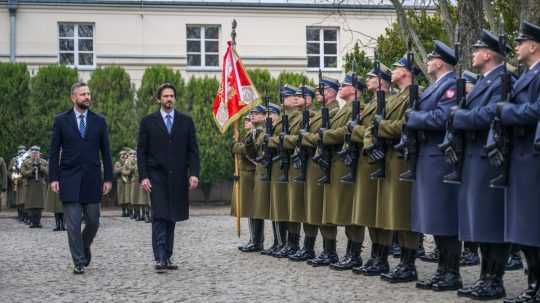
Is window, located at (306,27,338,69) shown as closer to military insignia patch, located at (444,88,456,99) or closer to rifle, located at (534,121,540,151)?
military insignia patch, located at (444,88,456,99)

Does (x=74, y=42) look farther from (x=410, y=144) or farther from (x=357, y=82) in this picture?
(x=410, y=144)

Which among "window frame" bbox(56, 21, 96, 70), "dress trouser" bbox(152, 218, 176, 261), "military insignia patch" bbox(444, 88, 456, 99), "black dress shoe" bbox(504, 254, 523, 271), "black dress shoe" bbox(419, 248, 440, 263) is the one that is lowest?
"black dress shoe" bbox(419, 248, 440, 263)

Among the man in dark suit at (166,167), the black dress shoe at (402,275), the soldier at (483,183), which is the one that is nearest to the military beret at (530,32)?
the soldier at (483,183)

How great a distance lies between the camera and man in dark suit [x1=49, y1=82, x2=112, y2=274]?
12859mm

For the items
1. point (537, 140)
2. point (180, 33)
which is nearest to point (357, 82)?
point (537, 140)

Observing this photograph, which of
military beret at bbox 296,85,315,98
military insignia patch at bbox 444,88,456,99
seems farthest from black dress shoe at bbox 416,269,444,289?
military beret at bbox 296,85,315,98

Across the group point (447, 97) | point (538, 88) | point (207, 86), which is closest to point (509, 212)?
point (538, 88)

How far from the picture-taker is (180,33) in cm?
3994

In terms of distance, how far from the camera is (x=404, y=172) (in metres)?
10.9

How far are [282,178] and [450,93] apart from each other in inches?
172

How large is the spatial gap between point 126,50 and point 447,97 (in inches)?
1187

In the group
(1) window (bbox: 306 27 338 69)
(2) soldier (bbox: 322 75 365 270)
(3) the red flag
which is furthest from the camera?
(1) window (bbox: 306 27 338 69)

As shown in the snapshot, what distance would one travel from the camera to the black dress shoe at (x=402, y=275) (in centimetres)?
1106

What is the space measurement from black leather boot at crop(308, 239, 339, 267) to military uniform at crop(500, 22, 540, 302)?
167 inches
